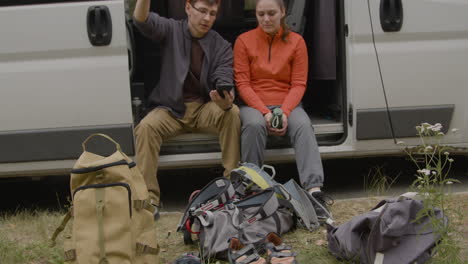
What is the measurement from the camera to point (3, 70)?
142 inches

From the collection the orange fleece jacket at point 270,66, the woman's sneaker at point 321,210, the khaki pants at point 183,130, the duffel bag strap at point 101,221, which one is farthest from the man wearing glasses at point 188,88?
the duffel bag strap at point 101,221

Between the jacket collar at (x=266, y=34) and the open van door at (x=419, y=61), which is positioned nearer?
the open van door at (x=419, y=61)

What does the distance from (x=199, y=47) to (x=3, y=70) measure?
1.21m

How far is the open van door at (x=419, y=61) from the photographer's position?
3754mm

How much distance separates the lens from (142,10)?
367 centimetres

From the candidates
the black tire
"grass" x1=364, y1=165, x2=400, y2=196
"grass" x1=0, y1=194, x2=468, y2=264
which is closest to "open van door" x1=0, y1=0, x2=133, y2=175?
"grass" x1=0, y1=194, x2=468, y2=264

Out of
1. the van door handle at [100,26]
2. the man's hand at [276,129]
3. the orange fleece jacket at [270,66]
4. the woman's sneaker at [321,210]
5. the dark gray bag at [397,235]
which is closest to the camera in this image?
the dark gray bag at [397,235]

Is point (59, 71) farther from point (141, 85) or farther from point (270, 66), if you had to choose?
point (270, 66)

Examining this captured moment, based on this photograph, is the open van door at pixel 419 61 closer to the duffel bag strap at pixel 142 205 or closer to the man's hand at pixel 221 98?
the man's hand at pixel 221 98

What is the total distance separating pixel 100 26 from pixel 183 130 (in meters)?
0.83

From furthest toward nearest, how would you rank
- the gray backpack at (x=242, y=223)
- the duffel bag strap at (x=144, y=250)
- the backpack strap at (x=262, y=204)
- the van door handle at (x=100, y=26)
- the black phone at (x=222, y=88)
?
the black phone at (x=222, y=88) < the van door handle at (x=100, y=26) < the backpack strap at (x=262, y=204) < the gray backpack at (x=242, y=223) < the duffel bag strap at (x=144, y=250)

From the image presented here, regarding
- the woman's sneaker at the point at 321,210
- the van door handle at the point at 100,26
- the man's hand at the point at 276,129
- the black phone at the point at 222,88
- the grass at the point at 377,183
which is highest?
the van door handle at the point at 100,26

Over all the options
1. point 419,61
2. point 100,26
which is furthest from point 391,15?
point 100,26

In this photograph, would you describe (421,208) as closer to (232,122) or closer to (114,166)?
(114,166)
